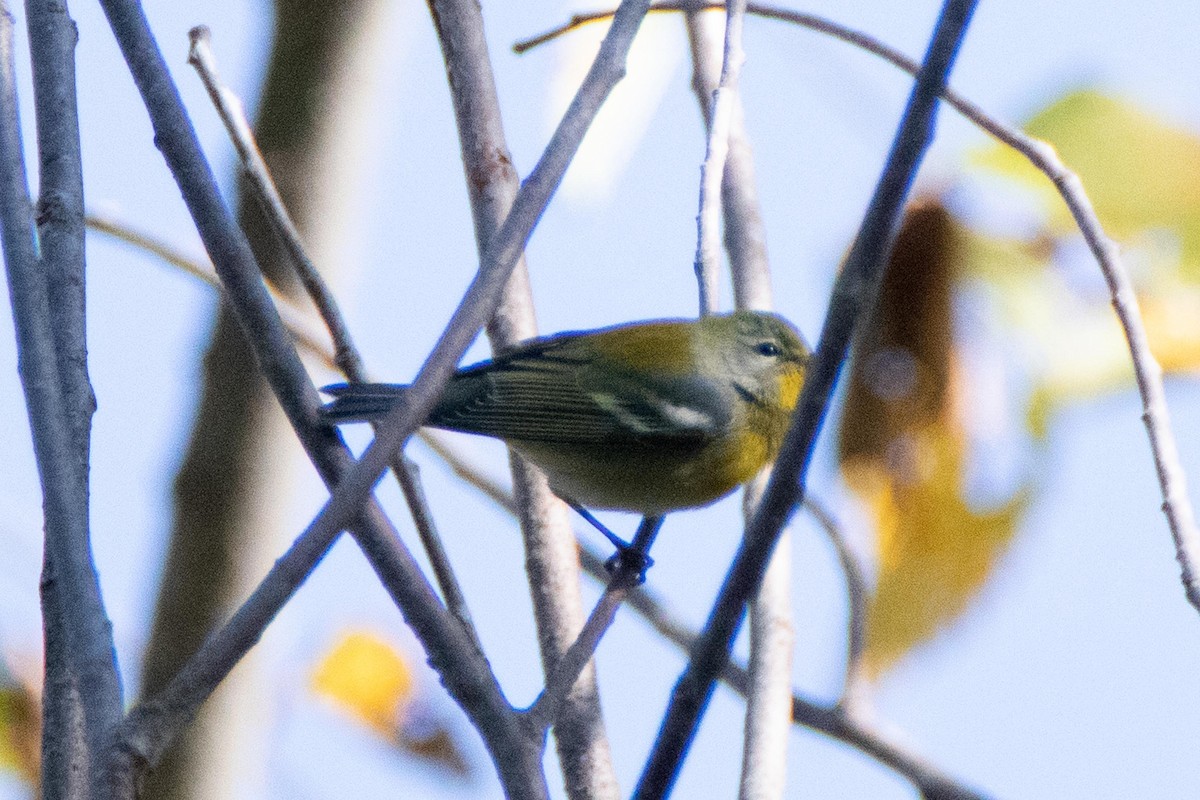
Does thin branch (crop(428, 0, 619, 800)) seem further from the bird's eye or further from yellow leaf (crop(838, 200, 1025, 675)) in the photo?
Result: the bird's eye

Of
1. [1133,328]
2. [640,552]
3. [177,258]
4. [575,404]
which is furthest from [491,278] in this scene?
[177,258]

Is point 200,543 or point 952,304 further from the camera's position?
point 200,543

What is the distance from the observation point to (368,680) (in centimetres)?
364

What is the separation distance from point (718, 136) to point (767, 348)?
955 millimetres

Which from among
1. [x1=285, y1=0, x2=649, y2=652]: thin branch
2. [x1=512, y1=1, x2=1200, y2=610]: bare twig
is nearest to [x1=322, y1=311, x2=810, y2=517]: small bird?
[x1=512, y1=1, x2=1200, y2=610]: bare twig

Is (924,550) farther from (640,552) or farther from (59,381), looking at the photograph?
(59,381)

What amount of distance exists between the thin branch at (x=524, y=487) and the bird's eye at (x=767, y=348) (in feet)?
2.37

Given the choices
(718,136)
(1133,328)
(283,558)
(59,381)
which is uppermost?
(718,136)

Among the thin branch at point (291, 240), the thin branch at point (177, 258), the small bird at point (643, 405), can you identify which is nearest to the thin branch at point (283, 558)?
the thin branch at point (291, 240)

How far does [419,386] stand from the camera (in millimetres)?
1277

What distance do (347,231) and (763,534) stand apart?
205 cm

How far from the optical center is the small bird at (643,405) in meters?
2.87

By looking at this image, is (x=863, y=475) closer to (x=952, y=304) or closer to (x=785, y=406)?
(x=952, y=304)

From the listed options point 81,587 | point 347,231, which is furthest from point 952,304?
point 81,587
